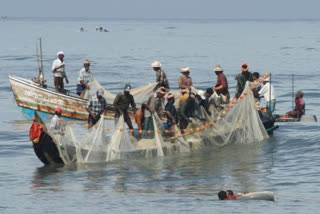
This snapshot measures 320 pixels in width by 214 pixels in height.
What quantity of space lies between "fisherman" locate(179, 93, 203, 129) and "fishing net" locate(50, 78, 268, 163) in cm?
14

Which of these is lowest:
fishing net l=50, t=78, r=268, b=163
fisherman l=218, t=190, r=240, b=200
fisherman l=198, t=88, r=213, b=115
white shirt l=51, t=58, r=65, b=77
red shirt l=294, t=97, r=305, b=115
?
fisherman l=218, t=190, r=240, b=200

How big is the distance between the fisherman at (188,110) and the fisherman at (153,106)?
2.05ft

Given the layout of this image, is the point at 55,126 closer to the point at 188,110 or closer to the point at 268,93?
the point at 188,110

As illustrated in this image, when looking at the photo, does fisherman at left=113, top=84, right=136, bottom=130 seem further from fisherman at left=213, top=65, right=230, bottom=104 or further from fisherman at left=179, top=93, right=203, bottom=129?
fisherman at left=213, top=65, right=230, bottom=104

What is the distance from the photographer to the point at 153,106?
845 inches

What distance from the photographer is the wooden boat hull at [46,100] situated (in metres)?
27.7

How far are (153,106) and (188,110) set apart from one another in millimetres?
976

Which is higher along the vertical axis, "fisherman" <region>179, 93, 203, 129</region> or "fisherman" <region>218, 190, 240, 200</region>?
"fisherman" <region>179, 93, 203, 129</region>

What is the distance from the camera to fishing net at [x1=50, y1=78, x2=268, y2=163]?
20.6 m

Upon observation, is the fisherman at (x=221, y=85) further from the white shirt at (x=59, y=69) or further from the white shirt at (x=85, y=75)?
the white shirt at (x=59, y=69)

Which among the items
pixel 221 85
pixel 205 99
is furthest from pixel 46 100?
pixel 205 99

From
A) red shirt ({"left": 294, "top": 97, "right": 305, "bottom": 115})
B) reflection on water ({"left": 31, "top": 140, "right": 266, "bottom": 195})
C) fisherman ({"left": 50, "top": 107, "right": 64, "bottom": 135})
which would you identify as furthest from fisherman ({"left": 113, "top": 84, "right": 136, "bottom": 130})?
red shirt ({"left": 294, "top": 97, "right": 305, "bottom": 115})

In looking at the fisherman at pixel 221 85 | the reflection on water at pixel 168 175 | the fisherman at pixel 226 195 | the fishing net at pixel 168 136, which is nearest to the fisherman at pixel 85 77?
the fishing net at pixel 168 136

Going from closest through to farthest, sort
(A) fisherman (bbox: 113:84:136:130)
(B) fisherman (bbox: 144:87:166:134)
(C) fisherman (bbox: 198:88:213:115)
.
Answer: (B) fisherman (bbox: 144:87:166:134) < (A) fisherman (bbox: 113:84:136:130) < (C) fisherman (bbox: 198:88:213:115)
